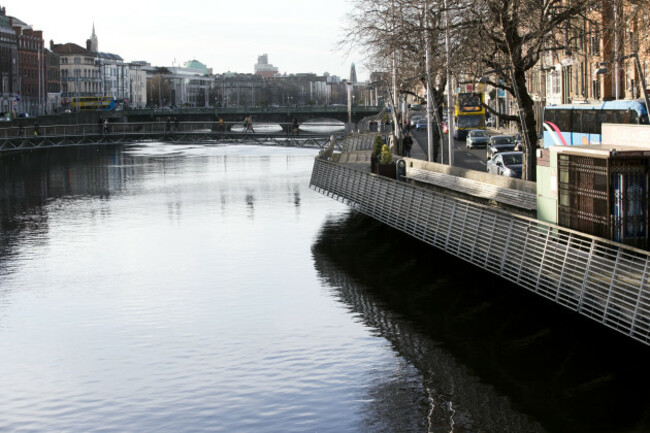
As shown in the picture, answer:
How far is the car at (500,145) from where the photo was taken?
183ft

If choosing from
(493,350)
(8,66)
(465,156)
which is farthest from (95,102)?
(493,350)

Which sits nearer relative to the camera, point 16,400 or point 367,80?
point 16,400

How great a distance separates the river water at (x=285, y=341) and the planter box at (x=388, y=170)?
262cm

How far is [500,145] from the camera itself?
5684 centimetres

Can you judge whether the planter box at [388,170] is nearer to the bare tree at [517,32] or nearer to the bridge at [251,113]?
the bare tree at [517,32]

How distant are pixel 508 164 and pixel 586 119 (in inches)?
161

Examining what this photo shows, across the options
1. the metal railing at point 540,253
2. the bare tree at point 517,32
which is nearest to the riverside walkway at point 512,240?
the metal railing at point 540,253

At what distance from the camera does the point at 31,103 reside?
164625 millimetres

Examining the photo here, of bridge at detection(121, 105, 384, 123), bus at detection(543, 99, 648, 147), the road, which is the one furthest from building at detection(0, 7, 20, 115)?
bus at detection(543, 99, 648, 147)

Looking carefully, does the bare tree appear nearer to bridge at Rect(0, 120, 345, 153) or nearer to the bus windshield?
the bus windshield

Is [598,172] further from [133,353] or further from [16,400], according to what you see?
[16,400]

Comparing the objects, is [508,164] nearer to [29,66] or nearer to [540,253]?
[540,253]

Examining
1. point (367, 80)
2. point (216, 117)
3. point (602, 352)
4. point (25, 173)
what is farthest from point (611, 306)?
point (216, 117)

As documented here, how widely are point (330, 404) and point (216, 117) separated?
143 metres
